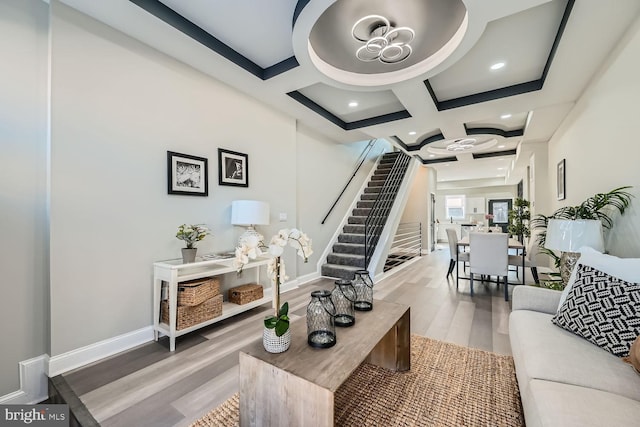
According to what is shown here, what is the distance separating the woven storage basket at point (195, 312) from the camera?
7.67ft

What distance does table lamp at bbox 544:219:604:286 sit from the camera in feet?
7.07

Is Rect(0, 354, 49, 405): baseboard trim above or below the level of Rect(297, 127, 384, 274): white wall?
below

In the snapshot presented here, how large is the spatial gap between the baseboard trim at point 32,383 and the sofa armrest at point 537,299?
11.6ft

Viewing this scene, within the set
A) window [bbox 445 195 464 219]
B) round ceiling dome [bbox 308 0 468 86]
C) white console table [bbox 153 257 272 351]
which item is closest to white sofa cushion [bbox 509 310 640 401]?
white console table [bbox 153 257 272 351]

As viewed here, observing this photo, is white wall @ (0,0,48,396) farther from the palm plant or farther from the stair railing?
the palm plant

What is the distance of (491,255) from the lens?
12.3 ft

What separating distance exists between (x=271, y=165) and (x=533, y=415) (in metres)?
3.46

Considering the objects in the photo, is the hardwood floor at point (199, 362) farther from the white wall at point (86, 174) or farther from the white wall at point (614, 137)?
the white wall at point (614, 137)

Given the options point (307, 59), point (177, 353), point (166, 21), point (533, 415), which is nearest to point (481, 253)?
point (533, 415)

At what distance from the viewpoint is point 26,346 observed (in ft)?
5.98

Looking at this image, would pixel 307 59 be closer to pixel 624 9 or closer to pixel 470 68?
pixel 470 68

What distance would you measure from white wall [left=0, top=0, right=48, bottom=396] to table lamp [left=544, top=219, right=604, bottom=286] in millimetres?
4127

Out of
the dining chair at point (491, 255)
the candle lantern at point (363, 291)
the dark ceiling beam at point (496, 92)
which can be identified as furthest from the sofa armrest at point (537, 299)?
the dark ceiling beam at point (496, 92)

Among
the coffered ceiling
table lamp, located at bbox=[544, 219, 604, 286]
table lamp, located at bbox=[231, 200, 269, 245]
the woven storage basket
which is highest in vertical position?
the coffered ceiling
